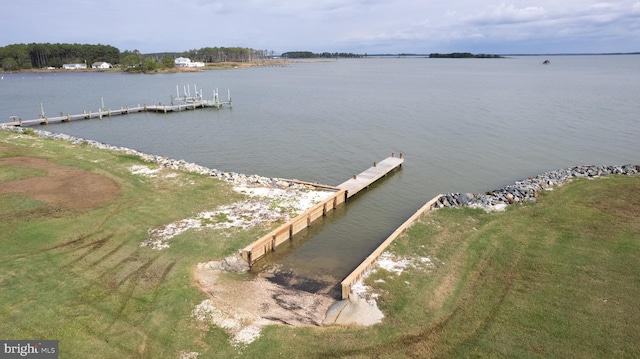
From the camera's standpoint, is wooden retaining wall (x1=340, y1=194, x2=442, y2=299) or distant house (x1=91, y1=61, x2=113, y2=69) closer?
wooden retaining wall (x1=340, y1=194, x2=442, y2=299)

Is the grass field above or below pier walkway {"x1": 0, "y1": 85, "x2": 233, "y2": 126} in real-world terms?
below

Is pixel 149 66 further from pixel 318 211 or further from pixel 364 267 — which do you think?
pixel 364 267

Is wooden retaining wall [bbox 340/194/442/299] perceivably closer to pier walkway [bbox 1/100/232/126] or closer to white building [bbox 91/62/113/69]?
pier walkway [bbox 1/100/232/126]

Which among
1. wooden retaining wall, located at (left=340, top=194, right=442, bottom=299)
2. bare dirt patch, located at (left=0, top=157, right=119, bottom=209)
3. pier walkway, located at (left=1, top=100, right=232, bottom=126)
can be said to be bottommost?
wooden retaining wall, located at (left=340, top=194, right=442, bottom=299)

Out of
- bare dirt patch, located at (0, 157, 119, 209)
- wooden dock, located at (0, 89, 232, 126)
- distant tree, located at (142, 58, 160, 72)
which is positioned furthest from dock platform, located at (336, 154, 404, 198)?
distant tree, located at (142, 58, 160, 72)

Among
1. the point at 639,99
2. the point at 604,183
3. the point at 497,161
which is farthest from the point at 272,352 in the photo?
the point at 639,99
